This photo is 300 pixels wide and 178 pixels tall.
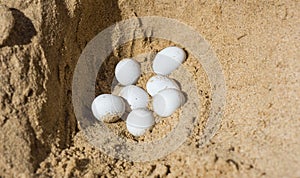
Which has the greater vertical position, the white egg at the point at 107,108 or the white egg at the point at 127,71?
the white egg at the point at 127,71

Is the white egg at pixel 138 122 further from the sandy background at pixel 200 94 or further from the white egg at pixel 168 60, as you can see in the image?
the white egg at pixel 168 60

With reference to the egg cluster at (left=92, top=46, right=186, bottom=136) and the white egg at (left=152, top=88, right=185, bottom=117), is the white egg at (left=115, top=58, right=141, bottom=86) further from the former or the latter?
the white egg at (left=152, top=88, right=185, bottom=117)

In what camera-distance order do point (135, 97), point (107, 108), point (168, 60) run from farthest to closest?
point (168, 60), point (135, 97), point (107, 108)

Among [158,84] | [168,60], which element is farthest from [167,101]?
[168,60]

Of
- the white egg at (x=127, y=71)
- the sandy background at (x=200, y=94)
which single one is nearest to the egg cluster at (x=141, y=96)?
the white egg at (x=127, y=71)

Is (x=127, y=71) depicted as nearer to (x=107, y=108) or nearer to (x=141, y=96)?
(x=141, y=96)

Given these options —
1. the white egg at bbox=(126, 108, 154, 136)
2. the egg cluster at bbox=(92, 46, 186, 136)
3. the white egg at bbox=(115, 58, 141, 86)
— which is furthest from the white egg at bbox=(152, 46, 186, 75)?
the white egg at bbox=(126, 108, 154, 136)

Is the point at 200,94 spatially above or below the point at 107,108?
above
